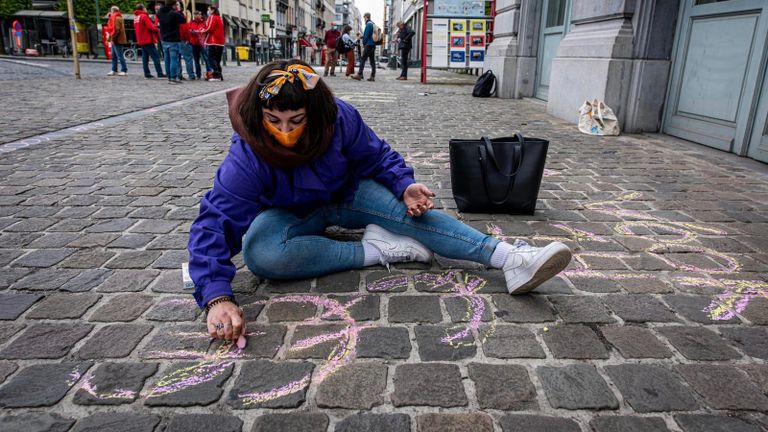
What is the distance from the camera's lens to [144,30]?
13.9 meters

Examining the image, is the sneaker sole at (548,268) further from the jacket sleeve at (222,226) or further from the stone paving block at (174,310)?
the stone paving block at (174,310)

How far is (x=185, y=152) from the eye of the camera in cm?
564

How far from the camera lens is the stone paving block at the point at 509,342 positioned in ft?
6.52

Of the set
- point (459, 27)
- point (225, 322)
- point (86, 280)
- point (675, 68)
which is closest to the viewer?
point (225, 322)

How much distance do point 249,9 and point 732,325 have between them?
5607 cm

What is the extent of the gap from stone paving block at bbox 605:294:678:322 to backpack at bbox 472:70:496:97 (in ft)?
34.6

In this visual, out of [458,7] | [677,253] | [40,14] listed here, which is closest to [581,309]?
[677,253]

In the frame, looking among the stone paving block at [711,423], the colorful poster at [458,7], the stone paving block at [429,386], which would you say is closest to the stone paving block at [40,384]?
the stone paving block at [429,386]

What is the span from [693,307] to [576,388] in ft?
3.11

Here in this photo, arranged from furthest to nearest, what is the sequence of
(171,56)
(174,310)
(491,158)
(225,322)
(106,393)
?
(171,56)
(491,158)
(174,310)
(225,322)
(106,393)

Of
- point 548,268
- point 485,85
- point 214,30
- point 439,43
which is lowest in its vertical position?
point 548,268

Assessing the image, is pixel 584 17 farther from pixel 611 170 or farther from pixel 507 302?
pixel 507 302

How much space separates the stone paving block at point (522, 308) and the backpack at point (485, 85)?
10.6 metres

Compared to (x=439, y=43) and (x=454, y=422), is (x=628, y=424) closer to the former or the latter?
(x=454, y=422)
